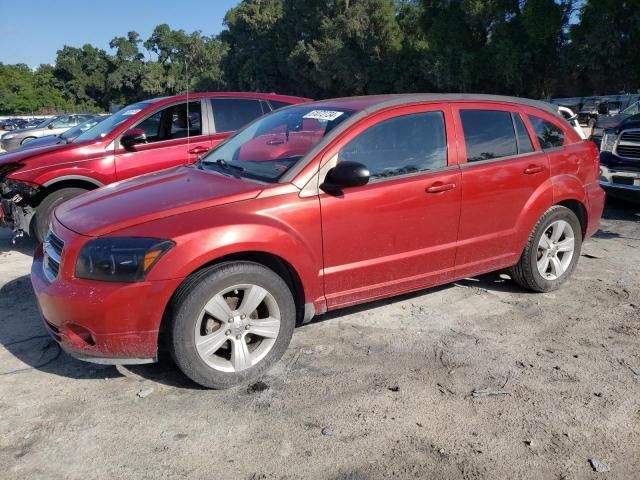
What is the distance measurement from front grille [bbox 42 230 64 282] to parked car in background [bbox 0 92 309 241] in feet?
9.24

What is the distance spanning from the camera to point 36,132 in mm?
21672

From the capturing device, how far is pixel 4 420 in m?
3.08

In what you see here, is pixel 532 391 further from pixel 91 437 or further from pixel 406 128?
pixel 91 437

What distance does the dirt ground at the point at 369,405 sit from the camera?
2.69 m

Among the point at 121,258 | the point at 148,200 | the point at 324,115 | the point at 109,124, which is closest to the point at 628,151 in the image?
the point at 324,115

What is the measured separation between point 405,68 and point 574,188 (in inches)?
1571

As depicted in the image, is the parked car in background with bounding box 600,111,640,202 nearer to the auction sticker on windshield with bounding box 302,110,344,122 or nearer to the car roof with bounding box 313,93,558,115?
the car roof with bounding box 313,93,558,115

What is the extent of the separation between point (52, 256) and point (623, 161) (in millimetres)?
7298

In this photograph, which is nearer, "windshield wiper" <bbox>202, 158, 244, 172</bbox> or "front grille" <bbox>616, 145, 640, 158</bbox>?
"windshield wiper" <bbox>202, 158, 244, 172</bbox>

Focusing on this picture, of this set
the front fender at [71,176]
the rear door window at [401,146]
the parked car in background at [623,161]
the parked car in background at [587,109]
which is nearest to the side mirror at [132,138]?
the front fender at [71,176]

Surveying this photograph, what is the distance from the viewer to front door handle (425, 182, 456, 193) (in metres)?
3.98

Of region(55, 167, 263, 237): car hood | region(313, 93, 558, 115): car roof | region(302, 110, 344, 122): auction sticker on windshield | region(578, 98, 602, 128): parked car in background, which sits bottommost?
region(578, 98, 602, 128): parked car in background

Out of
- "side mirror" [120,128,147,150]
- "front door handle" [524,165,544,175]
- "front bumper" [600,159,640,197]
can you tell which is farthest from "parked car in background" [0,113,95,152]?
"front door handle" [524,165,544,175]

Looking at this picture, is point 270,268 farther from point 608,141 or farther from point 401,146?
point 608,141
